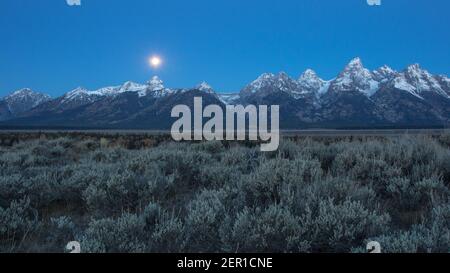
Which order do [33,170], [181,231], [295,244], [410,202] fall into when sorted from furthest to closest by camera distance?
[33,170], [410,202], [181,231], [295,244]

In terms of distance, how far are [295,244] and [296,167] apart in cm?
242

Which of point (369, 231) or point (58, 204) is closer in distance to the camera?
point (369, 231)

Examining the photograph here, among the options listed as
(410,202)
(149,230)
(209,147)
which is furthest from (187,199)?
(209,147)

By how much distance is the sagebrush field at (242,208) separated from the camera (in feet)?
14.7

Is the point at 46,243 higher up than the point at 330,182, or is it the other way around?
the point at 330,182

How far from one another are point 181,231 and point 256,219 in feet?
3.16

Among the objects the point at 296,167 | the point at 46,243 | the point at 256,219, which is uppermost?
the point at 296,167

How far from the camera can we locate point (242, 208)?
5.63 metres

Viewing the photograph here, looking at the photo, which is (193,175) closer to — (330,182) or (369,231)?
(330,182)

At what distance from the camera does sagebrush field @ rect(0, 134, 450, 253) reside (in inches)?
176

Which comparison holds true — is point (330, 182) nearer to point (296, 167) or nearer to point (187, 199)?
point (296, 167)

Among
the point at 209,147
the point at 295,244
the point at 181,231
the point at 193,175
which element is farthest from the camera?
the point at 209,147

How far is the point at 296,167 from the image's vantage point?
22.0ft
